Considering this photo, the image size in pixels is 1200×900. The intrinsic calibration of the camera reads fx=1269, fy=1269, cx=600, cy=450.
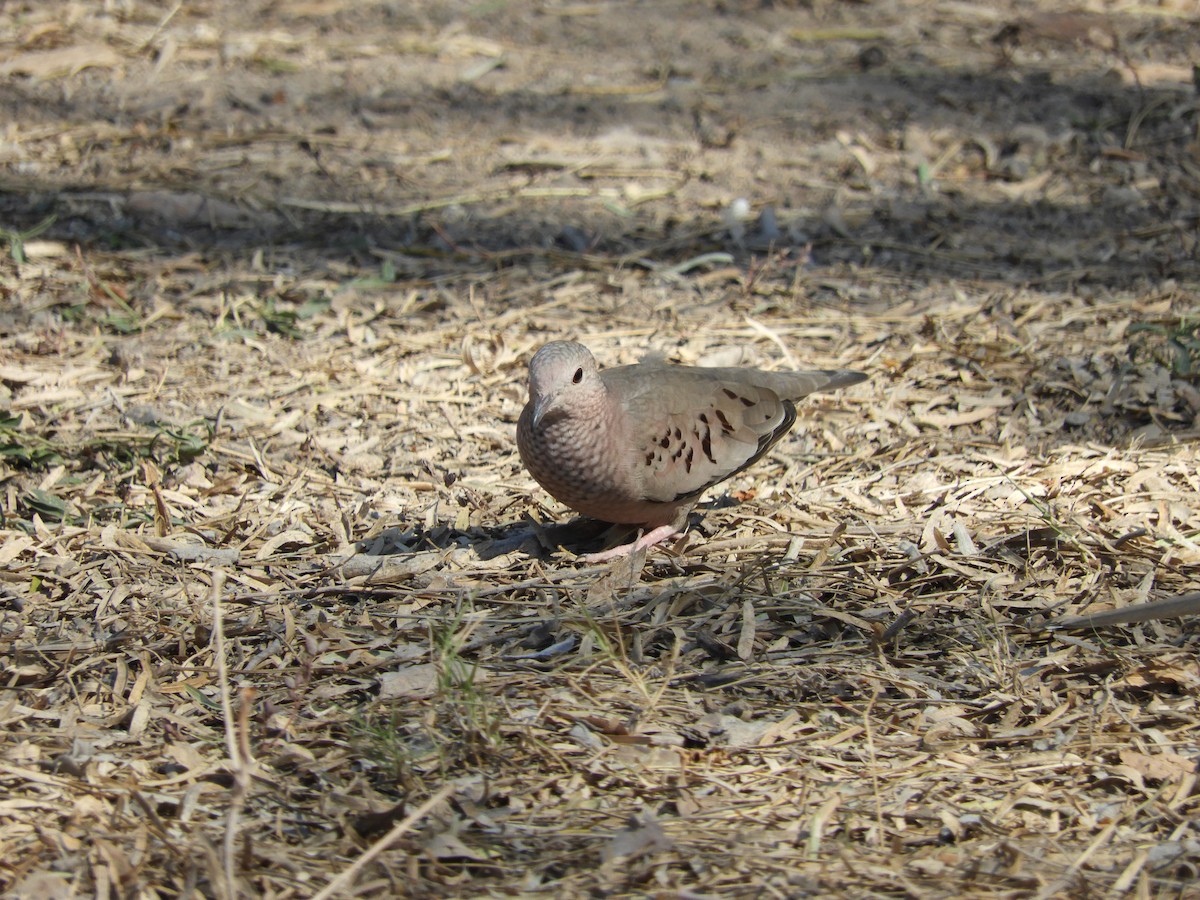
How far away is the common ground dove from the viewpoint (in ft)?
12.5

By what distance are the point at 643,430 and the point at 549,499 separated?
26.8 inches

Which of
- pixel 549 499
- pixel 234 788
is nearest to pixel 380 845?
pixel 234 788

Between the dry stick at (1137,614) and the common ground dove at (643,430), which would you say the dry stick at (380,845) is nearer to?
the common ground dove at (643,430)

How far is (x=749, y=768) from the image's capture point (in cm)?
304

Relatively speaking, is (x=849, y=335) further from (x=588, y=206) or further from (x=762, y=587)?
(x=762, y=587)

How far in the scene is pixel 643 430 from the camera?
13.4 feet

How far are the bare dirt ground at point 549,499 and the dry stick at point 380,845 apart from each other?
0.02 m

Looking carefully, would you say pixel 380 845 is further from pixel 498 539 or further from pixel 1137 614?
pixel 1137 614

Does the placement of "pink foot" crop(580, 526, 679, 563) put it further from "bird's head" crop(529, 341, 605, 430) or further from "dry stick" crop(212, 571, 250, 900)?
"dry stick" crop(212, 571, 250, 900)

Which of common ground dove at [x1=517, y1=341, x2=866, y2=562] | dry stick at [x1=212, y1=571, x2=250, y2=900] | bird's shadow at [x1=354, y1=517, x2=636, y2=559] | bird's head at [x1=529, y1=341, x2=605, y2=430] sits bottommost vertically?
bird's shadow at [x1=354, y1=517, x2=636, y2=559]

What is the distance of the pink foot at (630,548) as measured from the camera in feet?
13.3

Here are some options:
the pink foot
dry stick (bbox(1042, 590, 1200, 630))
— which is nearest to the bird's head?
the pink foot

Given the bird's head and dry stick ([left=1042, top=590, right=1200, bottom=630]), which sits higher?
the bird's head

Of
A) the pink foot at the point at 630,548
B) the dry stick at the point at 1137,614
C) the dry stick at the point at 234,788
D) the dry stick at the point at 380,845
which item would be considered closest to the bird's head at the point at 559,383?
the pink foot at the point at 630,548
